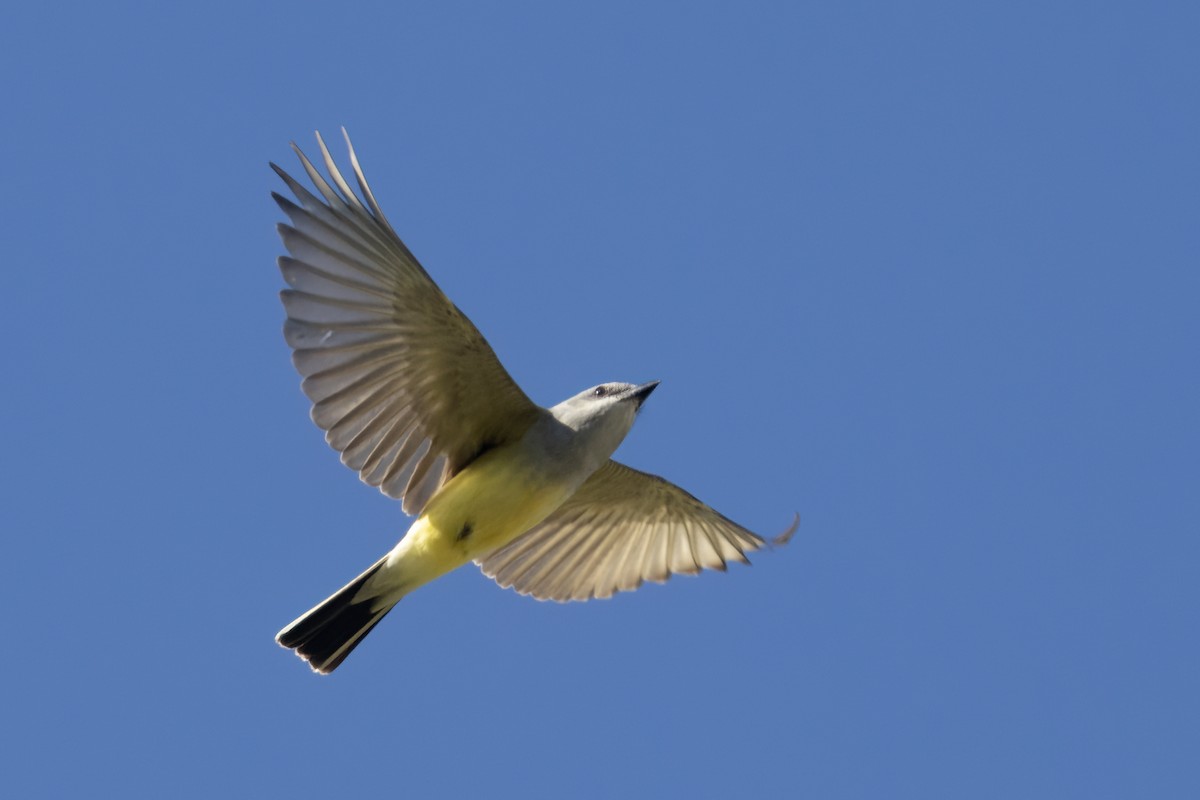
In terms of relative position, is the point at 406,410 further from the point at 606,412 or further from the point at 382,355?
the point at 606,412

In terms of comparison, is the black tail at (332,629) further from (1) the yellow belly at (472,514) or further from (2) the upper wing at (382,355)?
(2) the upper wing at (382,355)

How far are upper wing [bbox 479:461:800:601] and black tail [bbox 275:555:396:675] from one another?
5.24 ft

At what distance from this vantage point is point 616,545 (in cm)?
1207

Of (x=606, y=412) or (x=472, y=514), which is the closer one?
(x=472, y=514)

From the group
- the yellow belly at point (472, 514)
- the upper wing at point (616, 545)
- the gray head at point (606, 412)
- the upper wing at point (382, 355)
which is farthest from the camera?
the upper wing at point (616, 545)

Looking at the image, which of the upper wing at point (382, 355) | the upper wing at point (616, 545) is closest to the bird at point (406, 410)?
the upper wing at point (382, 355)

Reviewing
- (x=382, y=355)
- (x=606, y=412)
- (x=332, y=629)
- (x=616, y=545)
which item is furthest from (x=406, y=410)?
(x=616, y=545)

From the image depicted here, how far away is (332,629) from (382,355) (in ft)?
5.73

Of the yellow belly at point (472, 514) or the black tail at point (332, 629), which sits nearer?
the yellow belly at point (472, 514)

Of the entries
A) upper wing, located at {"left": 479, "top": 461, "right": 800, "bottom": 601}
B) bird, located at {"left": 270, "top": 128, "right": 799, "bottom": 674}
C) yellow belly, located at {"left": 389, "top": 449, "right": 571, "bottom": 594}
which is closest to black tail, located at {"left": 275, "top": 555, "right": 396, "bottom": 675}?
bird, located at {"left": 270, "top": 128, "right": 799, "bottom": 674}

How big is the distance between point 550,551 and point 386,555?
203cm

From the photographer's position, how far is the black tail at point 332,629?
1029 centimetres

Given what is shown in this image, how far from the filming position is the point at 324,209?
31.1 ft

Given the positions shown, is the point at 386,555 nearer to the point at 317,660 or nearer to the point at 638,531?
the point at 317,660
